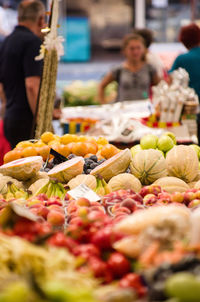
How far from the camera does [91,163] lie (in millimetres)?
2775

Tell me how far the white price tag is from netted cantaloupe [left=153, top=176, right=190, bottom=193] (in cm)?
49

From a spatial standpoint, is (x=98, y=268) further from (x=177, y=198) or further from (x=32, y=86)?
(x=32, y=86)

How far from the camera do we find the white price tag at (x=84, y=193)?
2188 mm

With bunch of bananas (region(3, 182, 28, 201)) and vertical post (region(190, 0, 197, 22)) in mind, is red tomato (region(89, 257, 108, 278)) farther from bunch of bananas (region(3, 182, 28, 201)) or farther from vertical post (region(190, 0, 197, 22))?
vertical post (region(190, 0, 197, 22))

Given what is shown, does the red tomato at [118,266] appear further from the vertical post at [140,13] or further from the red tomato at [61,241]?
the vertical post at [140,13]

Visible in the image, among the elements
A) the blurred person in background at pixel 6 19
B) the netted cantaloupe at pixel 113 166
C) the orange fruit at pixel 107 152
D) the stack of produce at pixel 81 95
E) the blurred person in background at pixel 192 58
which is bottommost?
the netted cantaloupe at pixel 113 166

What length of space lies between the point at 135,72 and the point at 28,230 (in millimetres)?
4786

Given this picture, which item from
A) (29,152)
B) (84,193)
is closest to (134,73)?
(29,152)

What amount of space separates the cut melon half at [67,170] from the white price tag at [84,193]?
1.14ft

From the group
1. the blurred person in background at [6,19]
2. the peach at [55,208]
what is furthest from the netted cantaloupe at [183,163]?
the blurred person in background at [6,19]

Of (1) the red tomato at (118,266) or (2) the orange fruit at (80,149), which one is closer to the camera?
(1) the red tomato at (118,266)

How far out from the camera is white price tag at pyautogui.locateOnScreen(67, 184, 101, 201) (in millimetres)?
2188

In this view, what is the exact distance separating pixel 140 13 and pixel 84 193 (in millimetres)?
7343

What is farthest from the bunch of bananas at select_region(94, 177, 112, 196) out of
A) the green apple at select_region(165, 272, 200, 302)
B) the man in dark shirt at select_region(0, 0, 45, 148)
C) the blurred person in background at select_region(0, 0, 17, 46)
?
the blurred person in background at select_region(0, 0, 17, 46)
